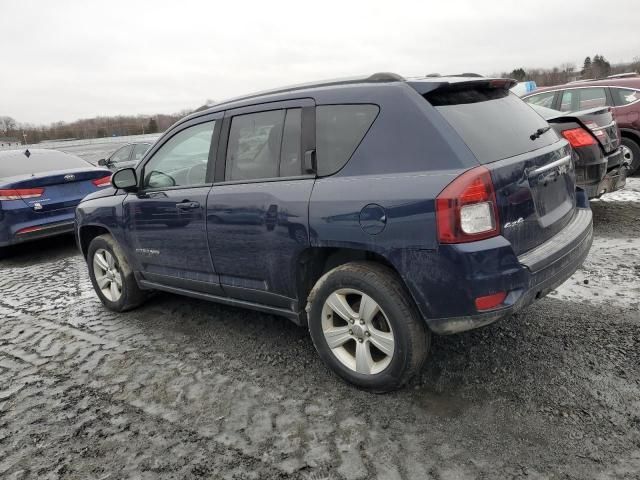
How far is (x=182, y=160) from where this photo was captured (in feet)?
12.9

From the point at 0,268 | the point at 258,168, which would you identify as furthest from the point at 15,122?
the point at 258,168

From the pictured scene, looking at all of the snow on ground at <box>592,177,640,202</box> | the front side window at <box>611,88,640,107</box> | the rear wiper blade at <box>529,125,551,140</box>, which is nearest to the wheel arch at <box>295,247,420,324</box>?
the rear wiper blade at <box>529,125,551,140</box>

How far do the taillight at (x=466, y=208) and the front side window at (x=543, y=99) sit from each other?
7.69 meters

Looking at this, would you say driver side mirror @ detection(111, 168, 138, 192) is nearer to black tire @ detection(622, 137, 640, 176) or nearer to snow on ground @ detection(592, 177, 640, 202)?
snow on ground @ detection(592, 177, 640, 202)

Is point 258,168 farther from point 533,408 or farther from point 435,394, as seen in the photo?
point 533,408

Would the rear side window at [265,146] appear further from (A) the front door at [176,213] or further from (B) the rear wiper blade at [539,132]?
(B) the rear wiper blade at [539,132]

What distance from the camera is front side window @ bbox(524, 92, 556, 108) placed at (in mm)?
9164

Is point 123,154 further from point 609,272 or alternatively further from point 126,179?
point 609,272

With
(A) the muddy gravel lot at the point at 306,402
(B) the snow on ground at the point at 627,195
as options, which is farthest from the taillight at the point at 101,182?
(B) the snow on ground at the point at 627,195

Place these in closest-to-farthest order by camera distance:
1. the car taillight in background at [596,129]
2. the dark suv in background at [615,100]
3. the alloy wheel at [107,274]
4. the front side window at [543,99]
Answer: the alloy wheel at [107,274] < the car taillight in background at [596,129] < the dark suv in background at [615,100] < the front side window at [543,99]

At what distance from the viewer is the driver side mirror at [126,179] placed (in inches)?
160

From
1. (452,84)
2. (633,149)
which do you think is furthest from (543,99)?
(452,84)

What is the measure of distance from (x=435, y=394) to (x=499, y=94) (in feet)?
6.38

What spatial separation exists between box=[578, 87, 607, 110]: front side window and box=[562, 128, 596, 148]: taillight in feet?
11.8
